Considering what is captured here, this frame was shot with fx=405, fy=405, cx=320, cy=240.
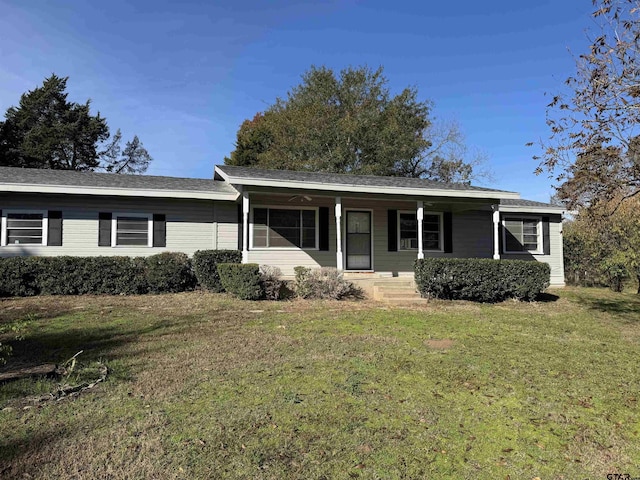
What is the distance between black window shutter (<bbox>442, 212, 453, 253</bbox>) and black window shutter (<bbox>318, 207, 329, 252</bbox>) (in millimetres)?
4099

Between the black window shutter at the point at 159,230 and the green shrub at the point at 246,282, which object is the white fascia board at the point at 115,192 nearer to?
the black window shutter at the point at 159,230

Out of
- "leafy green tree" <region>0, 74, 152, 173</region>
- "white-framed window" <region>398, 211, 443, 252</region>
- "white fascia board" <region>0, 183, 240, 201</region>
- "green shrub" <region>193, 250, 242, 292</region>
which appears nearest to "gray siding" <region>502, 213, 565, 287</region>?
"white-framed window" <region>398, 211, 443, 252</region>

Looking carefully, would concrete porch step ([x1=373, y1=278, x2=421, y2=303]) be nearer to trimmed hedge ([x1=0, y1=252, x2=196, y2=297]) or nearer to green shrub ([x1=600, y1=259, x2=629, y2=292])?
trimmed hedge ([x1=0, y1=252, x2=196, y2=297])

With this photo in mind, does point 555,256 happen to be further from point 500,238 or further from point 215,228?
point 215,228

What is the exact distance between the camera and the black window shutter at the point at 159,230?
1159cm

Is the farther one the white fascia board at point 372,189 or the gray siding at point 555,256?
the gray siding at point 555,256

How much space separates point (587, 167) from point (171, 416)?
8.58 metres

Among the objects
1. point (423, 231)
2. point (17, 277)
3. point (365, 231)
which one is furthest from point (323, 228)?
point (17, 277)

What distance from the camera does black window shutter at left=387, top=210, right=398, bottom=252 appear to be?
13.2m

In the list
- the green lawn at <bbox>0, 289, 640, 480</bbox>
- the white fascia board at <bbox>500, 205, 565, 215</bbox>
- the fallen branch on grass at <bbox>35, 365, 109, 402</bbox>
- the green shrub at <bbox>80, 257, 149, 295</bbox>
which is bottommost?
the green lawn at <bbox>0, 289, 640, 480</bbox>

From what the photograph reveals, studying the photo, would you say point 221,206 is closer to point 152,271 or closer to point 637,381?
point 152,271

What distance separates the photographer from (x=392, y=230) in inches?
520

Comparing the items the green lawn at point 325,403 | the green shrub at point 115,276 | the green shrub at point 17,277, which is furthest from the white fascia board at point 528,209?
the green shrub at point 17,277

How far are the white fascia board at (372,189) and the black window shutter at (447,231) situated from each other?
5.86ft
